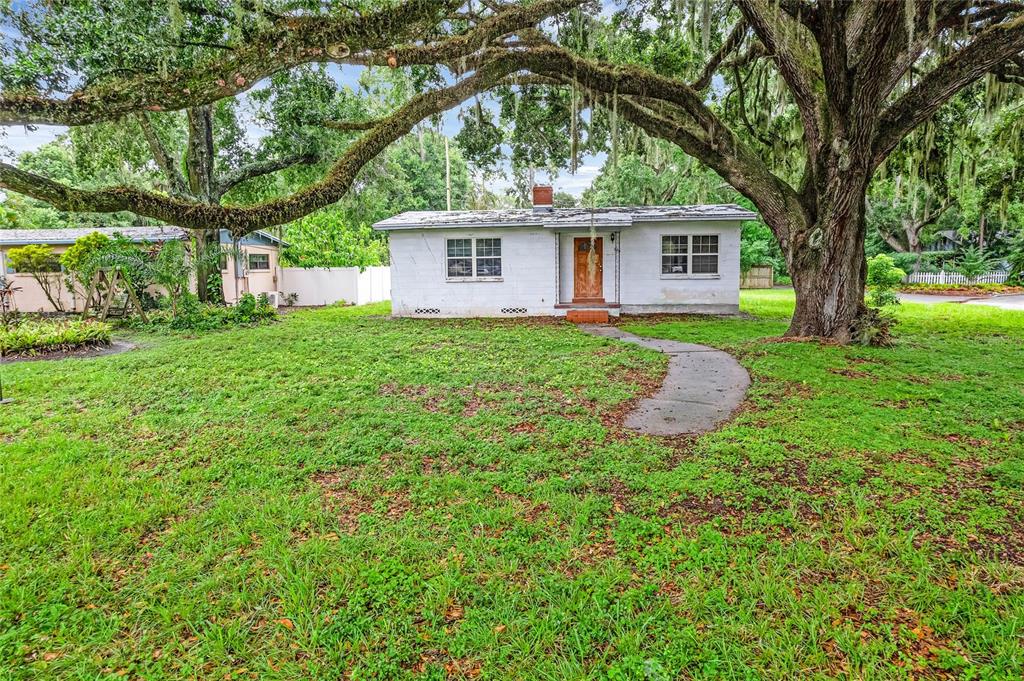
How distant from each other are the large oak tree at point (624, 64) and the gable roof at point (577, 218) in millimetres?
3611

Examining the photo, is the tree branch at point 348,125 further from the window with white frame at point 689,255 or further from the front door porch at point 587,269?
the window with white frame at point 689,255

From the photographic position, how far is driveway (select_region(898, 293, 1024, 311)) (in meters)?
15.1

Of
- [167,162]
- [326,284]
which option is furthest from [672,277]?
[167,162]

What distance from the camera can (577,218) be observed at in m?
13.9

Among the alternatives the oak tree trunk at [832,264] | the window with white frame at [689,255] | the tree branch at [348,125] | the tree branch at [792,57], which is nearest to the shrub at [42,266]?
the tree branch at [348,125]

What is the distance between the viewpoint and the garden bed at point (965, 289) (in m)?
19.4

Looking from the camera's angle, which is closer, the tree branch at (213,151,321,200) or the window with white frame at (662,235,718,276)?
the window with white frame at (662,235,718,276)

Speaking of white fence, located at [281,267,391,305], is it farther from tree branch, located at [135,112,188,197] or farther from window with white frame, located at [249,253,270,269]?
tree branch, located at [135,112,188,197]

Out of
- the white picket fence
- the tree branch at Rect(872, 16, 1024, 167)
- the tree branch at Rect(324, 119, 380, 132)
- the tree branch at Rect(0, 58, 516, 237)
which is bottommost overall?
the white picket fence

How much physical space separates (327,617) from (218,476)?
211 centimetres

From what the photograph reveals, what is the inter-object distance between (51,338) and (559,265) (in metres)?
11.1

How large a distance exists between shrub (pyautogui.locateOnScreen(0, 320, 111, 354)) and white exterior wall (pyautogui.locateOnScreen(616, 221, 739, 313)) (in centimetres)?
1190

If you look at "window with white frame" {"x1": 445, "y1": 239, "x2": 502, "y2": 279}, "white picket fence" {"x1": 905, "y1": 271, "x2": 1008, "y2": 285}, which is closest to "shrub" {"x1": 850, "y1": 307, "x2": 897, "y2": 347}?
"window with white frame" {"x1": 445, "y1": 239, "x2": 502, "y2": 279}

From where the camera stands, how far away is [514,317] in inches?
565
